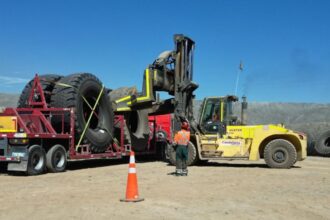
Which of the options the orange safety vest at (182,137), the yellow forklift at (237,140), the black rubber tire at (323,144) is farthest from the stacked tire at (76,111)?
the black rubber tire at (323,144)

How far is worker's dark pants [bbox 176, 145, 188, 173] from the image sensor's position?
42.6ft

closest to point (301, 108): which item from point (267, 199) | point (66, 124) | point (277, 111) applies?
point (277, 111)

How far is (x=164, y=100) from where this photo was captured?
1816cm

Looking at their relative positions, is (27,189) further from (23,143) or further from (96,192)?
(23,143)

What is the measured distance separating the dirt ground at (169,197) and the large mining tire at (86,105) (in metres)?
2.40

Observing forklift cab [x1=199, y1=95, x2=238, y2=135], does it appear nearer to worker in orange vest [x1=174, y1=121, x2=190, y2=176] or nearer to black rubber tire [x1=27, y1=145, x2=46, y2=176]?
worker in orange vest [x1=174, y1=121, x2=190, y2=176]

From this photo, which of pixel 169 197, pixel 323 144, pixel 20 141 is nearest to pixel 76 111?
pixel 20 141

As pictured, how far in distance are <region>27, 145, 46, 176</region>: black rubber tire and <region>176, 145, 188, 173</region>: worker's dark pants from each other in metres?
3.74

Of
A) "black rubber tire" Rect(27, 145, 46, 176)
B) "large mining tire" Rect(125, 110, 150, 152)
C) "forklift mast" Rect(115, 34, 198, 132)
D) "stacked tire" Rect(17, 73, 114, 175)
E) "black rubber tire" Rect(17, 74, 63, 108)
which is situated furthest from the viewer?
"large mining tire" Rect(125, 110, 150, 152)

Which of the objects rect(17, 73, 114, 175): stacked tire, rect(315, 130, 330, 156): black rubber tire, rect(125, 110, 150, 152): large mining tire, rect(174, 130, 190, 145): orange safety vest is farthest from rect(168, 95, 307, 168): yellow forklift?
rect(315, 130, 330, 156): black rubber tire

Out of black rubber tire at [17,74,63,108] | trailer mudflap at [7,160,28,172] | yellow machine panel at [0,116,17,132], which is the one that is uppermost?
black rubber tire at [17,74,63,108]

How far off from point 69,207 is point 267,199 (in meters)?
3.59

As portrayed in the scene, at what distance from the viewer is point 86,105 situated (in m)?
16.1

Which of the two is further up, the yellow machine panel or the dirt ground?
the yellow machine panel
